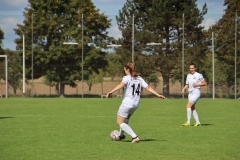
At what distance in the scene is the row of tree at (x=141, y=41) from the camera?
2041 inches

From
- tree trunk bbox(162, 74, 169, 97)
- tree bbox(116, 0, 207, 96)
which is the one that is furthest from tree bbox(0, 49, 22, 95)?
tree trunk bbox(162, 74, 169, 97)

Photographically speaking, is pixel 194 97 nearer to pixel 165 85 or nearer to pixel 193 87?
pixel 193 87

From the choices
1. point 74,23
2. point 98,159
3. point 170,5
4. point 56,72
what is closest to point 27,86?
point 56,72

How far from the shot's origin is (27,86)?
5228 centimetres

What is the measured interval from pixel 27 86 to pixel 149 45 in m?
12.5

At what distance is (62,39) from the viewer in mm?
54156

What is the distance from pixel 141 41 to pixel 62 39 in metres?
8.00

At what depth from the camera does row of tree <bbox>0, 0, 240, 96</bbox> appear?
51844 millimetres

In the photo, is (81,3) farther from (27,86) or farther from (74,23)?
(27,86)

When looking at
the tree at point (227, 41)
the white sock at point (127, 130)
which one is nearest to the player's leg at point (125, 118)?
the white sock at point (127, 130)

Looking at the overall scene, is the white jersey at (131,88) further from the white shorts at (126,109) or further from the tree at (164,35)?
the tree at (164,35)

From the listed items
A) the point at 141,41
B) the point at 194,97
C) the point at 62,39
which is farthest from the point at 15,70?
the point at 194,97

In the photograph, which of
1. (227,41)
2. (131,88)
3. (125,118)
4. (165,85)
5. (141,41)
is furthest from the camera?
(165,85)

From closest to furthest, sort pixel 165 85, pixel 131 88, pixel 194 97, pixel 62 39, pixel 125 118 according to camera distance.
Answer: pixel 131 88, pixel 125 118, pixel 194 97, pixel 165 85, pixel 62 39
